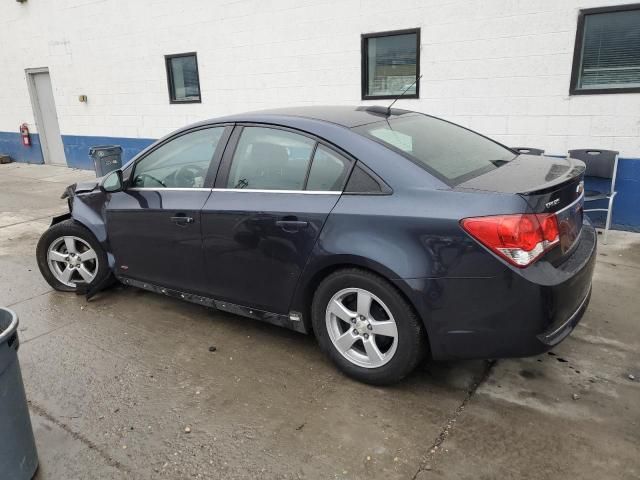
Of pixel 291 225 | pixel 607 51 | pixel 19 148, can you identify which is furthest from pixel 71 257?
pixel 19 148

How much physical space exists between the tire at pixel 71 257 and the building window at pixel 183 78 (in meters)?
5.60

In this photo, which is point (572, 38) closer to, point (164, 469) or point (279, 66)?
point (279, 66)

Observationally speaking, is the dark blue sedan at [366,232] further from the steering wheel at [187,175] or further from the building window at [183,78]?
the building window at [183,78]

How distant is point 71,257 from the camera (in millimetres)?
4492

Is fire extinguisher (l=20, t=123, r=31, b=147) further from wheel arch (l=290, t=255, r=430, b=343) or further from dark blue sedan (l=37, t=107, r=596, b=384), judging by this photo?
wheel arch (l=290, t=255, r=430, b=343)

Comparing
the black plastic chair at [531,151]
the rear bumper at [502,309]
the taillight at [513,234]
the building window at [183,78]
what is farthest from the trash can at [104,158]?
the taillight at [513,234]

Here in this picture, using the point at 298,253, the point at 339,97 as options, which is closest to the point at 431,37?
the point at 339,97

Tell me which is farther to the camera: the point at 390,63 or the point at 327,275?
the point at 390,63

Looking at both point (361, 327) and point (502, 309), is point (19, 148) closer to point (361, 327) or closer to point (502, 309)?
point (361, 327)

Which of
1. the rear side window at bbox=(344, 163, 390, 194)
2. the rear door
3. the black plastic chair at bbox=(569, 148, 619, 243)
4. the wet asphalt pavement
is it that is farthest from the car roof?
the black plastic chair at bbox=(569, 148, 619, 243)

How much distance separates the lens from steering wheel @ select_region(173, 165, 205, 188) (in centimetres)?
365

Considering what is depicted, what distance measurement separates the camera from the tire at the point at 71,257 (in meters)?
4.31

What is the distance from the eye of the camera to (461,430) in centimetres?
264

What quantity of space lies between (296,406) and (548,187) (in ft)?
5.87
